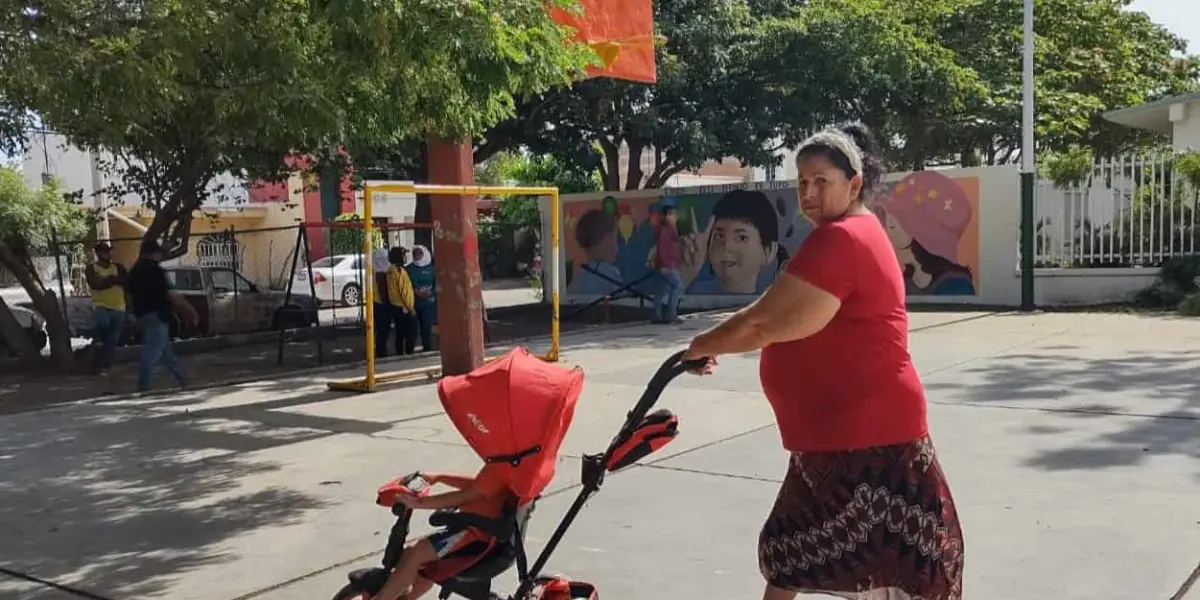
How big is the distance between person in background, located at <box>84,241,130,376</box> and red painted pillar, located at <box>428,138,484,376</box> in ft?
15.4

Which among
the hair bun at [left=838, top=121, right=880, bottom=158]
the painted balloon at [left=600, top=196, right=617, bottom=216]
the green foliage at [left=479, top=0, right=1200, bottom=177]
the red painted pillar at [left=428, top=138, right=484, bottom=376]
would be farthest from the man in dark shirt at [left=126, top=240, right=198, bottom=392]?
the painted balloon at [left=600, top=196, right=617, bottom=216]

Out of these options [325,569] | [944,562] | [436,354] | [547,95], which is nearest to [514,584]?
[325,569]

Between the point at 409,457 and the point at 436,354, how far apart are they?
6.36 m

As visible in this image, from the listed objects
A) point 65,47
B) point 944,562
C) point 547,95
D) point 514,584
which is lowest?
point 514,584

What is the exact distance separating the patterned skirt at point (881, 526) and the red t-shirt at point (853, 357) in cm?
6

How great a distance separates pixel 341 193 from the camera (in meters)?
20.2

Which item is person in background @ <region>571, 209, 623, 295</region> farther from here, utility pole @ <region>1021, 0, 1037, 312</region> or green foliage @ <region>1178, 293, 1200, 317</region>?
green foliage @ <region>1178, 293, 1200, 317</region>

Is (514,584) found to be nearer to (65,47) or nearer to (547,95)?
(65,47)

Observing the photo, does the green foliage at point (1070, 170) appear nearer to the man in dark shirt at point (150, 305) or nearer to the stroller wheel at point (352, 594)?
the man in dark shirt at point (150, 305)

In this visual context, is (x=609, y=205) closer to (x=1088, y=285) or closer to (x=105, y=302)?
(x=1088, y=285)

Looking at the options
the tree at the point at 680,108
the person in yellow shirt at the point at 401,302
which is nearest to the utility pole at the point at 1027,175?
the tree at the point at 680,108

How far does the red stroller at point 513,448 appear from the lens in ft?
11.2

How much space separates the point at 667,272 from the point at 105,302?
7.50 metres

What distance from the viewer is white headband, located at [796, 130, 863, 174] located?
319cm
